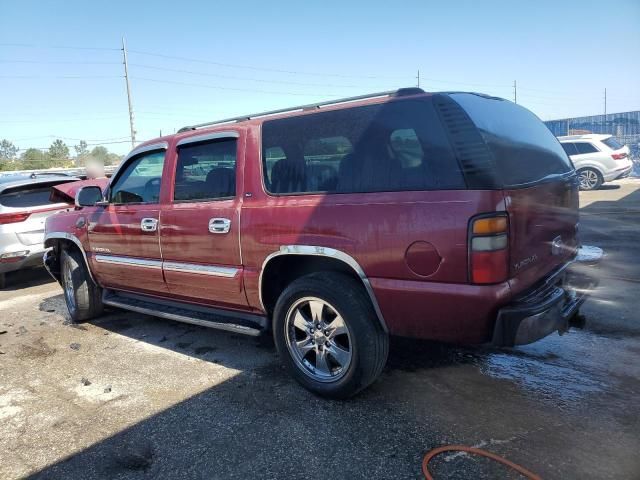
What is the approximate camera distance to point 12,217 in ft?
Result: 23.0

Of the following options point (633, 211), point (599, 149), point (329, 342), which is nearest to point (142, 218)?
point (329, 342)

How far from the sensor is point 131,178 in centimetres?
464

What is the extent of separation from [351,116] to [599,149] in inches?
561

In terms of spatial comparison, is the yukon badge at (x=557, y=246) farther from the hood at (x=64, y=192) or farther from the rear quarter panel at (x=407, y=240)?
the hood at (x=64, y=192)

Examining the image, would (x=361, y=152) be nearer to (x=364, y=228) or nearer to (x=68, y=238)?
(x=364, y=228)

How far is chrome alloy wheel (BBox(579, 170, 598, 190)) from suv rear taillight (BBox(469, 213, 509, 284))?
46.9ft

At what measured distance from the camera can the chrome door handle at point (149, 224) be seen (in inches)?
165

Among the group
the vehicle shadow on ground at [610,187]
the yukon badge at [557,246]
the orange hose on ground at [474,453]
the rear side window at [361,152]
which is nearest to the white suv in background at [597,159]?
the vehicle shadow on ground at [610,187]

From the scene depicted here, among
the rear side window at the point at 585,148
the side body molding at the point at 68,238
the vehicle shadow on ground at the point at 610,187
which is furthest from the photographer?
the vehicle shadow on ground at the point at 610,187

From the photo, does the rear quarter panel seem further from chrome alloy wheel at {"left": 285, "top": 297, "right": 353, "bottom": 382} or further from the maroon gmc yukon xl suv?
chrome alloy wheel at {"left": 285, "top": 297, "right": 353, "bottom": 382}

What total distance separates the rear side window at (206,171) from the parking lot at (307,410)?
1.40m

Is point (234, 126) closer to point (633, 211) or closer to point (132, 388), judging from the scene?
point (132, 388)

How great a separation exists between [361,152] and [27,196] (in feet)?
20.9

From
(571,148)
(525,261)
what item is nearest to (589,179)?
(571,148)
